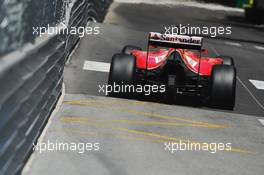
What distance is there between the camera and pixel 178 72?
1169 cm

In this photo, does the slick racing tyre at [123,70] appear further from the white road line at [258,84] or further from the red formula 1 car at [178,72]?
the white road line at [258,84]

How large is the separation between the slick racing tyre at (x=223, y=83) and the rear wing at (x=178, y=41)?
663mm

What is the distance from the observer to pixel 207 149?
345 inches

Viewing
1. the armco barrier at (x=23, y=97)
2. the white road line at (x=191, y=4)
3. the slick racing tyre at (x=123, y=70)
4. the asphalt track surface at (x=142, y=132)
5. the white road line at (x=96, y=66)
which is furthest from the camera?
the white road line at (x=191, y=4)

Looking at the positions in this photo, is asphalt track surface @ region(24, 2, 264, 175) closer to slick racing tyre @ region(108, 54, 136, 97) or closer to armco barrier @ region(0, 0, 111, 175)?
slick racing tyre @ region(108, 54, 136, 97)

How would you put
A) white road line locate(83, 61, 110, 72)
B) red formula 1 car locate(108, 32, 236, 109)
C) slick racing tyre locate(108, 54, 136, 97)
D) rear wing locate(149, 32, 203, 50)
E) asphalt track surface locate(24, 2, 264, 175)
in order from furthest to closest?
1. white road line locate(83, 61, 110, 72)
2. slick racing tyre locate(108, 54, 136, 97)
3. red formula 1 car locate(108, 32, 236, 109)
4. rear wing locate(149, 32, 203, 50)
5. asphalt track surface locate(24, 2, 264, 175)

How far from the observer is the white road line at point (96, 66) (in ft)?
50.1

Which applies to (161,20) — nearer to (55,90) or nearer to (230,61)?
(230,61)

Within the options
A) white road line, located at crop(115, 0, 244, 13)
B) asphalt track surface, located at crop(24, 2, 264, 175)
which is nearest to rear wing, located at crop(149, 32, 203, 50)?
asphalt track surface, located at crop(24, 2, 264, 175)

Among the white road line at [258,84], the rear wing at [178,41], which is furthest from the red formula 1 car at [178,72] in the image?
the white road line at [258,84]

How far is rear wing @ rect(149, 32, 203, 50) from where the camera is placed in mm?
11258

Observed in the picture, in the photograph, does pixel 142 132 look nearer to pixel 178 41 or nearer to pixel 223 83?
pixel 178 41

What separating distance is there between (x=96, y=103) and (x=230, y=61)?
3422 mm

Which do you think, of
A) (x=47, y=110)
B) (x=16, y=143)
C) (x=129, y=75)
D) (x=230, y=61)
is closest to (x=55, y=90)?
(x=47, y=110)
